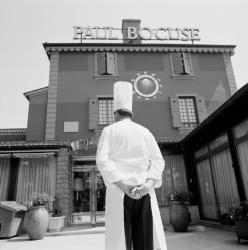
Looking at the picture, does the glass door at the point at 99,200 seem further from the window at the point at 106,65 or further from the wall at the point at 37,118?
the window at the point at 106,65

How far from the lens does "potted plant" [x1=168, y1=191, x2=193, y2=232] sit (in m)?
8.09

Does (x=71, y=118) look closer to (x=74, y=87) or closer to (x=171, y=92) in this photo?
(x=74, y=87)

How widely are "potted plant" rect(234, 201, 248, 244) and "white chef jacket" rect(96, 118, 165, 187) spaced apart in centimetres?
425

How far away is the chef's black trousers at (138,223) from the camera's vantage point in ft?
6.00

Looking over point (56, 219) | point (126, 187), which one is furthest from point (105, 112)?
point (126, 187)

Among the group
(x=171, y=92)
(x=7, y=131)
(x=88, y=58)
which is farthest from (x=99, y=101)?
(x=7, y=131)

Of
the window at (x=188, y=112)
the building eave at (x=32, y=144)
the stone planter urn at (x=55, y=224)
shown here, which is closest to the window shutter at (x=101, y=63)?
the window at (x=188, y=112)

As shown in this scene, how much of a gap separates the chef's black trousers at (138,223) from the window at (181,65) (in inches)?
460

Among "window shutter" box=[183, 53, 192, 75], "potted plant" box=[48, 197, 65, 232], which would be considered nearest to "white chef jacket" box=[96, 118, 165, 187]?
"potted plant" box=[48, 197, 65, 232]

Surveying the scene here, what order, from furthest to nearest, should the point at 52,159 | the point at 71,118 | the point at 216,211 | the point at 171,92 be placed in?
the point at 171,92, the point at 71,118, the point at 52,159, the point at 216,211

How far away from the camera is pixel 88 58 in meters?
13.1

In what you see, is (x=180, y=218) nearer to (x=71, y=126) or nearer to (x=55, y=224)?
(x=55, y=224)

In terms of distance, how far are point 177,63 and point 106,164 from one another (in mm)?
12222

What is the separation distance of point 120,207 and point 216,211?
7.66 meters
